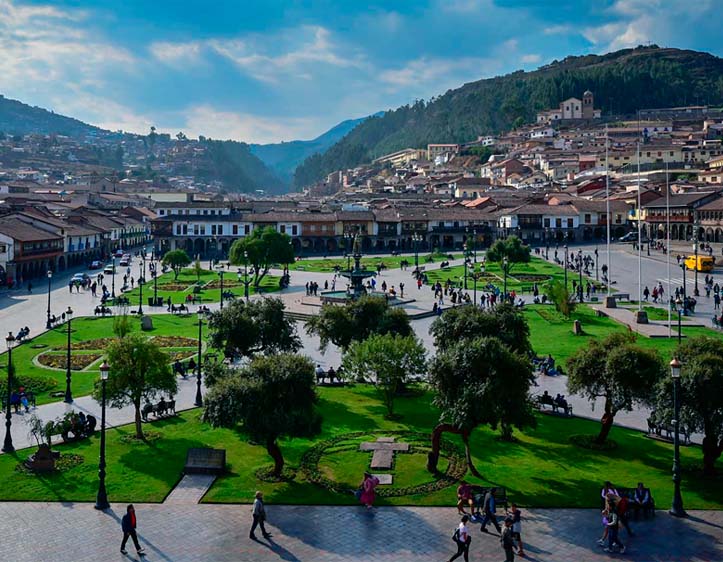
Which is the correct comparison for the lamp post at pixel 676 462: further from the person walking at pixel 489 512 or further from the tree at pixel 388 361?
the tree at pixel 388 361

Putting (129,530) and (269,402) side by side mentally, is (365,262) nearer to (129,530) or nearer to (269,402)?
(269,402)

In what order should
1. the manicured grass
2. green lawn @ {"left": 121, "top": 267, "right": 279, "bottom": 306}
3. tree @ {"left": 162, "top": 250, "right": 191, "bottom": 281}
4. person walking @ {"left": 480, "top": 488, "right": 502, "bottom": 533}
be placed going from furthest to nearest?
1. the manicured grass
2. tree @ {"left": 162, "top": 250, "right": 191, "bottom": 281}
3. green lawn @ {"left": 121, "top": 267, "right": 279, "bottom": 306}
4. person walking @ {"left": 480, "top": 488, "right": 502, "bottom": 533}

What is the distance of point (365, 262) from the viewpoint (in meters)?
71.9

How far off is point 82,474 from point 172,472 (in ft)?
6.60

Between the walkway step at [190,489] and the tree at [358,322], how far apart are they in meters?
9.70

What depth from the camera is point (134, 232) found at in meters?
95.4

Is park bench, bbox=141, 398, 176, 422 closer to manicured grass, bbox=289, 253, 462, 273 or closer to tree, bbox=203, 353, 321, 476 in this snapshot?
tree, bbox=203, 353, 321, 476

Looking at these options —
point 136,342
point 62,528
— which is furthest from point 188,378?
point 62,528

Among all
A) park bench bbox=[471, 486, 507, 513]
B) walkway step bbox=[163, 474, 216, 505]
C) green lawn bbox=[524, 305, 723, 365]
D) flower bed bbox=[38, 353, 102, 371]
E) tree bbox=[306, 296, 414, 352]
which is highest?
tree bbox=[306, 296, 414, 352]

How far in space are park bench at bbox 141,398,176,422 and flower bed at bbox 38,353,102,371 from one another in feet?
25.5

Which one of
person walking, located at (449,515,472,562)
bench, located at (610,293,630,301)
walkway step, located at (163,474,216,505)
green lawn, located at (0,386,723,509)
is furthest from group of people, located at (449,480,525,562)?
bench, located at (610,293,630,301)

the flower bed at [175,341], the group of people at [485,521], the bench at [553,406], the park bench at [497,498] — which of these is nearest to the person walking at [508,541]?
the group of people at [485,521]

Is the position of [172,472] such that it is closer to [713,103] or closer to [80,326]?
[80,326]

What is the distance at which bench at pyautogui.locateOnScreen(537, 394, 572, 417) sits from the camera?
2161 centimetres
